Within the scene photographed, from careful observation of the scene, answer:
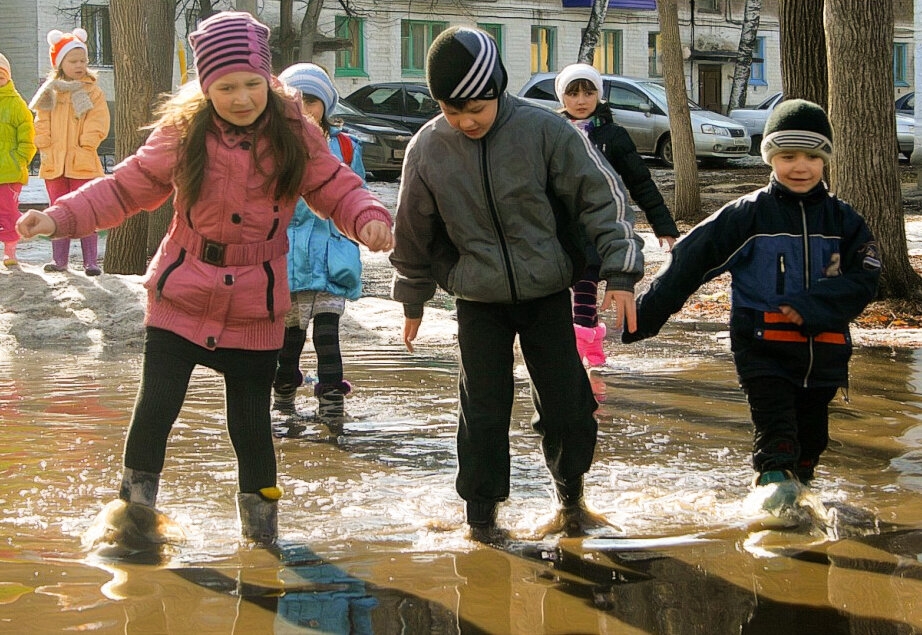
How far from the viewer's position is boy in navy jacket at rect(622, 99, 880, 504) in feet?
13.7

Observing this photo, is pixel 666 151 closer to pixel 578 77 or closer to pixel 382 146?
pixel 382 146

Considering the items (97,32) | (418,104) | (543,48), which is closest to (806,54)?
(418,104)

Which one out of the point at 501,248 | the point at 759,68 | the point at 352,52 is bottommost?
the point at 501,248

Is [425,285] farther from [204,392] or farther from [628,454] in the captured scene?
[204,392]

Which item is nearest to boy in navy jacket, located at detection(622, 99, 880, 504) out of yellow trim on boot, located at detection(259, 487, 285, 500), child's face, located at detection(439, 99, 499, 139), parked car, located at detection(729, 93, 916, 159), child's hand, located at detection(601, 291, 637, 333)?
child's hand, located at detection(601, 291, 637, 333)

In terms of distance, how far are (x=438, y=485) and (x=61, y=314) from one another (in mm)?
4801

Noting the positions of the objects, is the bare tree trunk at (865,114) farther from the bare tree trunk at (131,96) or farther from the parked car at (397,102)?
the parked car at (397,102)

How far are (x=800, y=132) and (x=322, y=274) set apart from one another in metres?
2.41

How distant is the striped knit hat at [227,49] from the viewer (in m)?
3.88

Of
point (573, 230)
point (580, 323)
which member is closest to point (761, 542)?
point (573, 230)

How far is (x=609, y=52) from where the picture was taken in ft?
130

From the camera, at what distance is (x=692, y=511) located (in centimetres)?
439

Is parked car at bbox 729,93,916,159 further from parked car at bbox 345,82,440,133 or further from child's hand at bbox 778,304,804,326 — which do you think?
child's hand at bbox 778,304,804,326

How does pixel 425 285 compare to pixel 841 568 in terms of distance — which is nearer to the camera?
pixel 841 568
